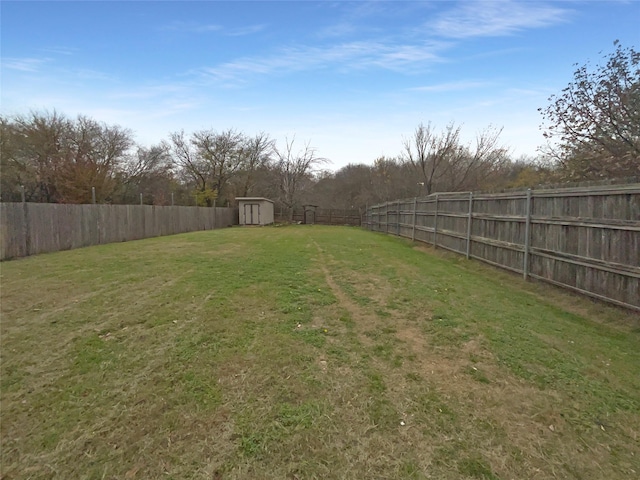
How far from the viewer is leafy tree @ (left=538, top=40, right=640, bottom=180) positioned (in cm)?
729

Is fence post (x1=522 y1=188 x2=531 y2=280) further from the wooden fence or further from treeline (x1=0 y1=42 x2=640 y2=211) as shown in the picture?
the wooden fence

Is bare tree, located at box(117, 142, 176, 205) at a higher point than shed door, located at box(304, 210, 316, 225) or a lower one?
higher

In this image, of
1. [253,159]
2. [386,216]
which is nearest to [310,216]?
[253,159]

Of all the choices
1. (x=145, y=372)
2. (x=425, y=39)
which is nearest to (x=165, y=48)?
(x=425, y=39)

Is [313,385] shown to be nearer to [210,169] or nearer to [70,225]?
[70,225]

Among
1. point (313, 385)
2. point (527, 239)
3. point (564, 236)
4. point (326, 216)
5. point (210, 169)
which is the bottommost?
point (313, 385)

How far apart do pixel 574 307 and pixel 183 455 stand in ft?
16.9

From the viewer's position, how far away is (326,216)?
31750 millimetres

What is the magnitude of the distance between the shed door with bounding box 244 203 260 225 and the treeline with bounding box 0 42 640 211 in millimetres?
4038

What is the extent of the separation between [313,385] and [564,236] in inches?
188

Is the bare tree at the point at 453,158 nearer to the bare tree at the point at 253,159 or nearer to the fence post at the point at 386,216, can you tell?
the fence post at the point at 386,216

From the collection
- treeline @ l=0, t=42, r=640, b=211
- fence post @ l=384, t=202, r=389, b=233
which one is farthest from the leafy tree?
fence post @ l=384, t=202, r=389, b=233

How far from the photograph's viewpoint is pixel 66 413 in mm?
2184

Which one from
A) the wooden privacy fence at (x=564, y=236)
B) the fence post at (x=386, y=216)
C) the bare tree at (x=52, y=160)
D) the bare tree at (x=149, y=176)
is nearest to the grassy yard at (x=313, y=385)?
the wooden privacy fence at (x=564, y=236)
